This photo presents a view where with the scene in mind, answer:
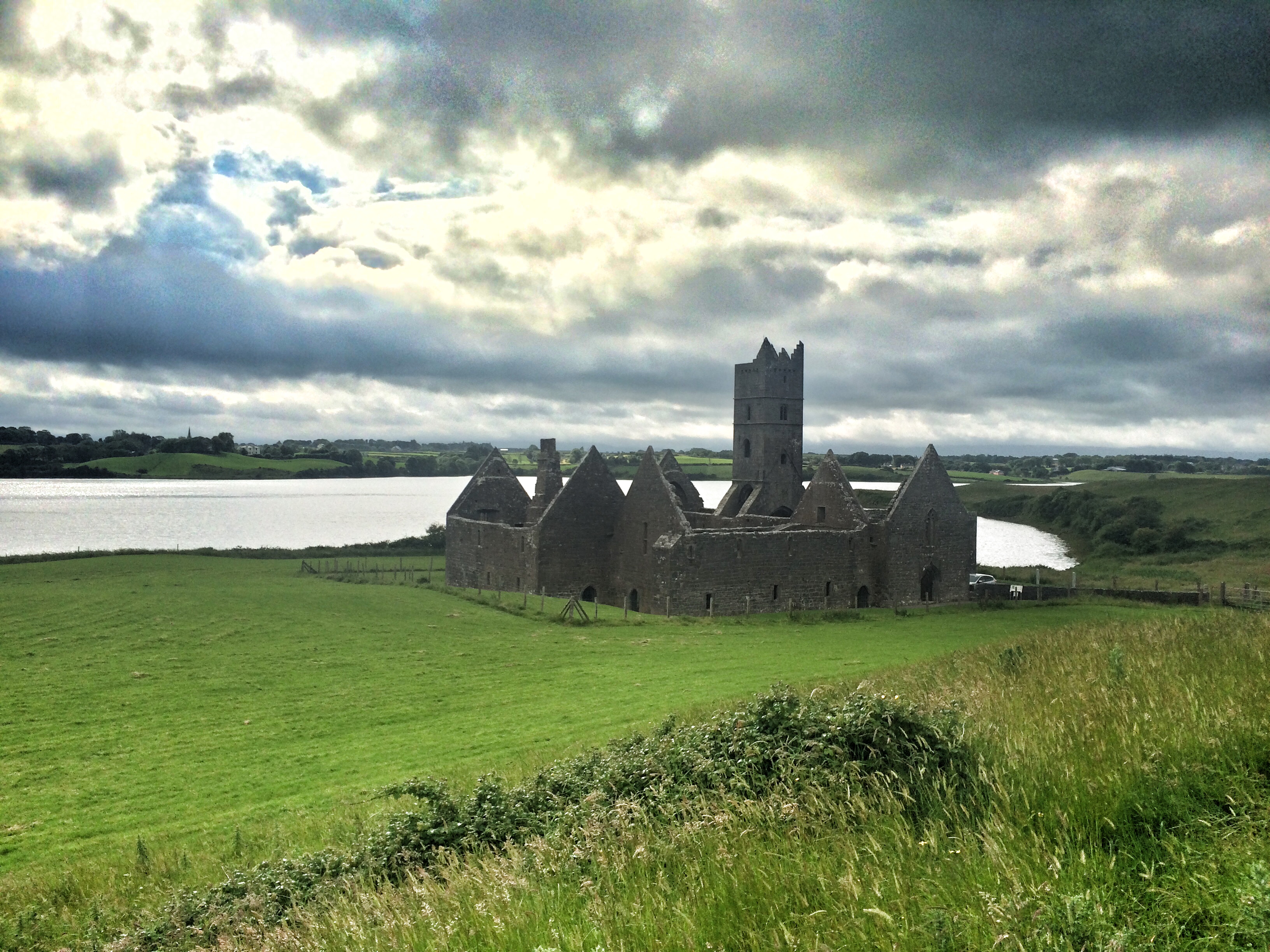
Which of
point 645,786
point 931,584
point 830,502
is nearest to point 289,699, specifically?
point 645,786

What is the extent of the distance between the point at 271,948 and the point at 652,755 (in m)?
4.37

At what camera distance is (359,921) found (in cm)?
648

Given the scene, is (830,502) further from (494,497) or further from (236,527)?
(236,527)

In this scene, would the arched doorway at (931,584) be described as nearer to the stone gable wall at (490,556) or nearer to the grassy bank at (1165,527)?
the grassy bank at (1165,527)

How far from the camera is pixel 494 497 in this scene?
49125 millimetres

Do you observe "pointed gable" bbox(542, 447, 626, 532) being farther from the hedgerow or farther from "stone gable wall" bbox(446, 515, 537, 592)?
the hedgerow

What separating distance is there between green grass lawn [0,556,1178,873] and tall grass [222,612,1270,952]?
232 inches

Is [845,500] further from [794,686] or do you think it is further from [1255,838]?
[1255,838]

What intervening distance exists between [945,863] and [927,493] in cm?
3807

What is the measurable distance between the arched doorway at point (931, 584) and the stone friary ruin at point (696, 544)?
0.23 ft

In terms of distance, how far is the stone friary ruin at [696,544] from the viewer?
35531 millimetres

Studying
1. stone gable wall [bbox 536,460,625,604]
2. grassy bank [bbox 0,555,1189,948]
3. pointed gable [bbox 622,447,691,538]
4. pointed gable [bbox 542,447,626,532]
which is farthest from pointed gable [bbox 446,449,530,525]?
pointed gable [bbox 622,447,691,538]

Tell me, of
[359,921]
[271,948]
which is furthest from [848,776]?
[271,948]

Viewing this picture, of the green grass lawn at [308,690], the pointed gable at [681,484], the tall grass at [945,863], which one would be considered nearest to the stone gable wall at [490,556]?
the green grass lawn at [308,690]
